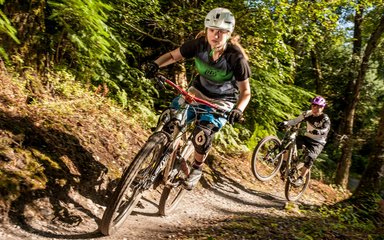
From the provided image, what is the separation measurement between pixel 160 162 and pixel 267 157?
4.72m

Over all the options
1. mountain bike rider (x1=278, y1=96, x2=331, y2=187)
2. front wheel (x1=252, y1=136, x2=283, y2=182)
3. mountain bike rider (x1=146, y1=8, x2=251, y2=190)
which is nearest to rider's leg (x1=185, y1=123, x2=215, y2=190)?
mountain bike rider (x1=146, y1=8, x2=251, y2=190)

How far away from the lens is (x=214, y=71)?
471 centimetres

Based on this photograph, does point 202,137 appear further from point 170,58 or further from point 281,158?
point 281,158

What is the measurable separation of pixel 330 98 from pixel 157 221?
2022 centimetres

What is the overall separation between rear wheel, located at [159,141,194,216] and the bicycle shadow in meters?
0.95

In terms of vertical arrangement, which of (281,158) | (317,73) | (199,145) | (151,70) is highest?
(317,73)

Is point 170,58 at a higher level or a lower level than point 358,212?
higher

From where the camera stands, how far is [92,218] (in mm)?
4551

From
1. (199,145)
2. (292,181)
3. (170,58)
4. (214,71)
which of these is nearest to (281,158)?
(292,181)

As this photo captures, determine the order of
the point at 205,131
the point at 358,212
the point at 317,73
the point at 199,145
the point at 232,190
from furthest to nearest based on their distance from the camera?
A: the point at 317,73 → the point at 232,190 → the point at 358,212 → the point at 199,145 → the point at 205,131

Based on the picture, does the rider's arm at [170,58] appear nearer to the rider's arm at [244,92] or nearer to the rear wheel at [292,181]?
the rider's arm at [244,92]

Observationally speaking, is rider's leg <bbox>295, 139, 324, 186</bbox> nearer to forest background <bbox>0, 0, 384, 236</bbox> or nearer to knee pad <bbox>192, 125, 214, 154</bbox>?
forest background <bbox>0, 0, 384, 236</bbox>

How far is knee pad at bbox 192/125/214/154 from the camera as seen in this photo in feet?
15.9

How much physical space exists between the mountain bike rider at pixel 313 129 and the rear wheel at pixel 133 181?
4.88 metres
